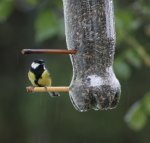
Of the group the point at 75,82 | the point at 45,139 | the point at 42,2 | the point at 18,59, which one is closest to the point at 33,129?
the point at 45,139

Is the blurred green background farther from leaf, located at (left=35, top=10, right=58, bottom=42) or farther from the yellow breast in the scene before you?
the yellow breast

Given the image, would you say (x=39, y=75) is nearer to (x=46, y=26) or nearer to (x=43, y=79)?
(x=43, y=79)

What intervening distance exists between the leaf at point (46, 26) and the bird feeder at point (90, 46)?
6.86 feet

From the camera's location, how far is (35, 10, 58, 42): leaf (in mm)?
8117

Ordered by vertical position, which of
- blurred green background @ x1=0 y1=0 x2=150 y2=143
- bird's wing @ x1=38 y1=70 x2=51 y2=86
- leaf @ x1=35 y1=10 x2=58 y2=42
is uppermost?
leaf @ x1=35 y1=10 x2=58 y2=42

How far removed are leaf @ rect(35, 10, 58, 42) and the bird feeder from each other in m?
2.09

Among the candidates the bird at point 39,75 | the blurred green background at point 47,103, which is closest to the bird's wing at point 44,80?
the bird at point 39,75

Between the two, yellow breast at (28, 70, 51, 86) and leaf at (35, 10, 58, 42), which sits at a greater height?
leaf at (35, 10, 58, 42)

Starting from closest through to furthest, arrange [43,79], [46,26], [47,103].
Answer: [43,79] < [46,26] < [47,103]

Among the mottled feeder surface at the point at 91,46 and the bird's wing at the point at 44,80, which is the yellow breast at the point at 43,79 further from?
the mottled feeder surface at the point at 91,46

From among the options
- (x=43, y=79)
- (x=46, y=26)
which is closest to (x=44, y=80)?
(x=43, y=79)

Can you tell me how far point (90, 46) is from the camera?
5934 mm

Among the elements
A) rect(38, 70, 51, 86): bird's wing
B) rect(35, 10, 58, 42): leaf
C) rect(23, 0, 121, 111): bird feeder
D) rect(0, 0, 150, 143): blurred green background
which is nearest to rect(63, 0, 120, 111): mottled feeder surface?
rect(23, 0, 121, 111): bird feeder

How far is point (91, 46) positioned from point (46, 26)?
225cm
